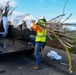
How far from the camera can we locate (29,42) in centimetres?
776

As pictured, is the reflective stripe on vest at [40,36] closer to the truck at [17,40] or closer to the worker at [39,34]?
the worker at [39,34]

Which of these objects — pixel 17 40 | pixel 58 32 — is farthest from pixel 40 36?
pixel 17 40

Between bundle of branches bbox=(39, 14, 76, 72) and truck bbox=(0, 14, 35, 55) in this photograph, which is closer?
bundle of branches bbox=(39, 14, 76, 72)

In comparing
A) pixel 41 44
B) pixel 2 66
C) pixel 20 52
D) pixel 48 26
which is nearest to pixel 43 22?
pixel 48 26

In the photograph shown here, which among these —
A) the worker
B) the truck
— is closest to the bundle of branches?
the worker

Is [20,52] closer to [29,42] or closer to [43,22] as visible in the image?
[29,42]

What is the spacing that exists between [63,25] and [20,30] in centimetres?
190

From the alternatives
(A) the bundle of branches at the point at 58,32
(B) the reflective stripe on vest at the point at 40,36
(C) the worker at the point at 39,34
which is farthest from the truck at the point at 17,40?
(A) the bundle of branches at the point at 58,32

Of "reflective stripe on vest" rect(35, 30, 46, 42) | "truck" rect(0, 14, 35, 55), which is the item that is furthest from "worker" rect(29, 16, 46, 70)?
"truck" rect(0, 14, 35, 55)

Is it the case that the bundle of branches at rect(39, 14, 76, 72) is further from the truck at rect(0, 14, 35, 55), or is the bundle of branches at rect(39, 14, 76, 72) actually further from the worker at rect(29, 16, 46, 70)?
the truck at rect(0, 14, 35, 55)

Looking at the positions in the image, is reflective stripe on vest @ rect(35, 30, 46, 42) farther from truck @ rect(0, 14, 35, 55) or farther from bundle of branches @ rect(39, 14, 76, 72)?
truck @ rect(0, 14, 35, 55)

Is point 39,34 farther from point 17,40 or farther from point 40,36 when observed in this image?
point 17,40

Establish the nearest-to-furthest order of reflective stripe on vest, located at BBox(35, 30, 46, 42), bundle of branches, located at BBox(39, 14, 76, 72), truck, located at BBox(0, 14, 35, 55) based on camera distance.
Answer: bundle of branches, located at BBox(39, 14, 76, 72)
reflective stripe on vest, located at BBox(35, 30, 46, 42)
truck, located at BBox(0, 14, 35, 55)

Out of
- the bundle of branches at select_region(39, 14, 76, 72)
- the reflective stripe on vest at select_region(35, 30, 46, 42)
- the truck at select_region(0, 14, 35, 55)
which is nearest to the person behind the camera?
the bundle of branches at select_region(39, 14, 76, 72)
